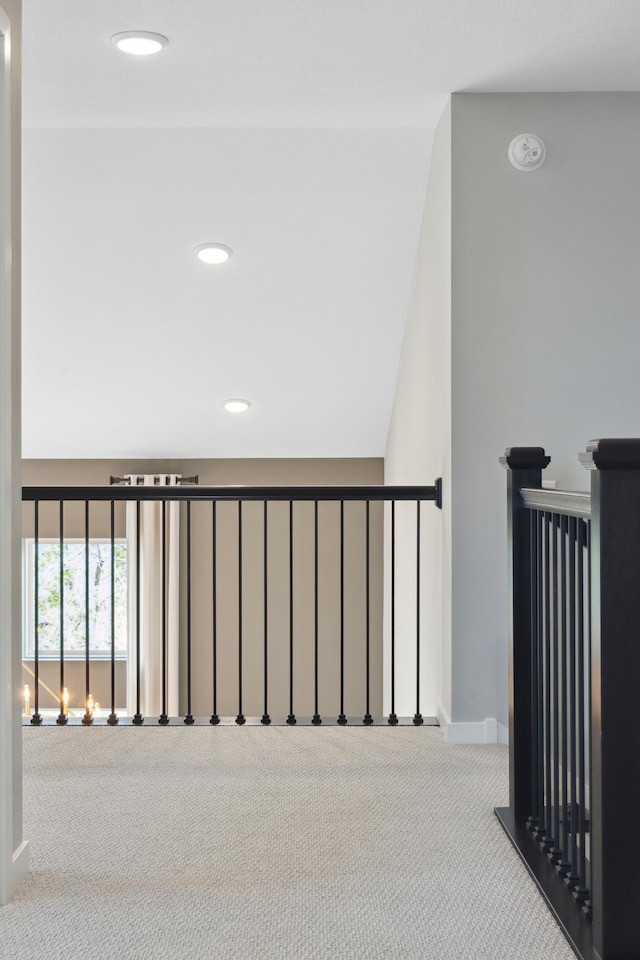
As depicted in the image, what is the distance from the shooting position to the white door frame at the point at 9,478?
1.90 metres

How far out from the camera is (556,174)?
3.14 m

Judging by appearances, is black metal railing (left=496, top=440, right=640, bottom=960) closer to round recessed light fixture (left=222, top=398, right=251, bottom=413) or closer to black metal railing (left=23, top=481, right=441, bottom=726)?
round recessed light fixture (left=222, top=398, right=251, bottom=413)

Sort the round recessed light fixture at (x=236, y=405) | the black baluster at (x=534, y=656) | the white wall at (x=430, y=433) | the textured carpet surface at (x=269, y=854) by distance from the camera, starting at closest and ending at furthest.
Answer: the textured carpet surface at (x=269, y=854)
the black baluster at (x=534, y=656)
the white wall at (x=430, y=433)
the round recessed light fixture at (x=236, y=405)

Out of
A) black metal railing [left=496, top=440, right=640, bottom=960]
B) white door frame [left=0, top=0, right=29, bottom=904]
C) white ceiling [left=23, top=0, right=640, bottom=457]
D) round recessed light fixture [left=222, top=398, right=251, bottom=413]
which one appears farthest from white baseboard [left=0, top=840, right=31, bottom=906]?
round recessed light fixture [left=222, top=398, right=251, bottom=413]

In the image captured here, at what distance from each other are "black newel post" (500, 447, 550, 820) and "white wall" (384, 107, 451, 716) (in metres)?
0.89

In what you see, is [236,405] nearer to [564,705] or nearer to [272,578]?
[272,578]

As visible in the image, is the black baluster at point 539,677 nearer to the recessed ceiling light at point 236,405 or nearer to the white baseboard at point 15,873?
the white baseboard at point 15,873

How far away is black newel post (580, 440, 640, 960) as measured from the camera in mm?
1573

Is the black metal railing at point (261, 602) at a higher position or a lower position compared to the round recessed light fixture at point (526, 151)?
lower

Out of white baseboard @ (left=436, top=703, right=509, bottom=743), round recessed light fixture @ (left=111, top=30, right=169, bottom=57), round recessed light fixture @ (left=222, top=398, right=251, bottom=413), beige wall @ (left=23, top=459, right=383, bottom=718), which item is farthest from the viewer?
beige wall @ (left=23, top=459, right=383, bottom=718)

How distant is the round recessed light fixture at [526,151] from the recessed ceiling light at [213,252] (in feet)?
4.79

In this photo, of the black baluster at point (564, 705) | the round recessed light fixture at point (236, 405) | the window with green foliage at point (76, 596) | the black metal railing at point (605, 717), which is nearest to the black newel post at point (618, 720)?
the black metal railing at point (605, 717)

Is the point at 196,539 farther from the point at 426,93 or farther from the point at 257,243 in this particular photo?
the point at 426,93

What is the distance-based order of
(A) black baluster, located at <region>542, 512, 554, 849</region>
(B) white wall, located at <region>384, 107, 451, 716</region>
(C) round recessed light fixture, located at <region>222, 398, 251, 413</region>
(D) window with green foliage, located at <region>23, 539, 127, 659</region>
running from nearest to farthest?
(A) black baluster, located at <region>542, 512, 554, 849</region>
(B) white wall, located at <region>384, 107, 451, 716</region>
(C) round recessed light fixture, located at <region>222, 398, 251, 413</region>
(D) window with green foliage, located at <region>23, 539, 127, 659</region>
